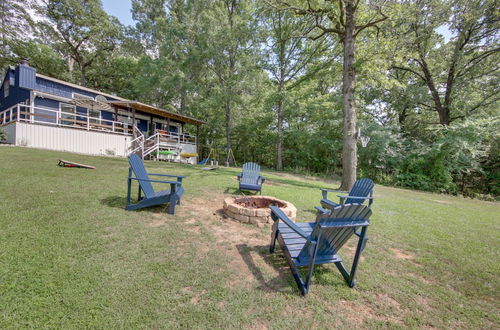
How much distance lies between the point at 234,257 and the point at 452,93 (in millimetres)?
22218

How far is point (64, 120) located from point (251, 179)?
40.2 feet

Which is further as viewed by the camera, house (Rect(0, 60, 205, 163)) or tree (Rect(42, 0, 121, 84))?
tree (Rect(42, 0, 121, 84))

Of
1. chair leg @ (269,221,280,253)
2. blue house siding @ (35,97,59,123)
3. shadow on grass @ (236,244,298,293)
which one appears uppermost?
blue house siding @ (35,97,59,123)

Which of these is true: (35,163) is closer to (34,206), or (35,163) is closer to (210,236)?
(34,206)

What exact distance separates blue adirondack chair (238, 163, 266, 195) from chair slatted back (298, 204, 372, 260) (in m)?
3.66

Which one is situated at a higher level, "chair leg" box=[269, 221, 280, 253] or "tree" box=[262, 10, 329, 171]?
"tree" box=[262, 10, 329, 171]

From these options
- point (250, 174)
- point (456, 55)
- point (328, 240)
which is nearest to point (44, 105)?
point (250, 174)

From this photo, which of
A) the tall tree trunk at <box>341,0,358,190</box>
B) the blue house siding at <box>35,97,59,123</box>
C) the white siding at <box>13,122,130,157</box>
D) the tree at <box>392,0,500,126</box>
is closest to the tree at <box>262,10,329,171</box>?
the tree at <box>392,0,500,126</box>

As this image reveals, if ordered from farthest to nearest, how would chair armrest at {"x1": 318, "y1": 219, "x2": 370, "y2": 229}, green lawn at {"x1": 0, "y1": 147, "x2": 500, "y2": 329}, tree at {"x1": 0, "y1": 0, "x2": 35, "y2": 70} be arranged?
tree at {"x1": 0, "y1": 0, "x2": 35, "y2": 70}, chair armrest at {"x1": 318, "y1": 219, "x2": 370, "y2": 229}, green lawn at {"x1": 0, "y1": 147, "x2": 500, "y2": 329}

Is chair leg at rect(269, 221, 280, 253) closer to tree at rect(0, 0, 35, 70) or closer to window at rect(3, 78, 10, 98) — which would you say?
window at rect(3, 78, 10, 98)

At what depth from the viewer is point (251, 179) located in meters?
6.49

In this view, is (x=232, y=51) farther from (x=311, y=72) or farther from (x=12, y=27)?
(x=12, y=27)

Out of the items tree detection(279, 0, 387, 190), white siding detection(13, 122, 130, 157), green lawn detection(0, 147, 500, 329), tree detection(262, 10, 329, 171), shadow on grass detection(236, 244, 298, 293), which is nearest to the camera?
green lawn detection(0, 147, 500, 329)

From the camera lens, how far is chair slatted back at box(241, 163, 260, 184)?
6406mm
